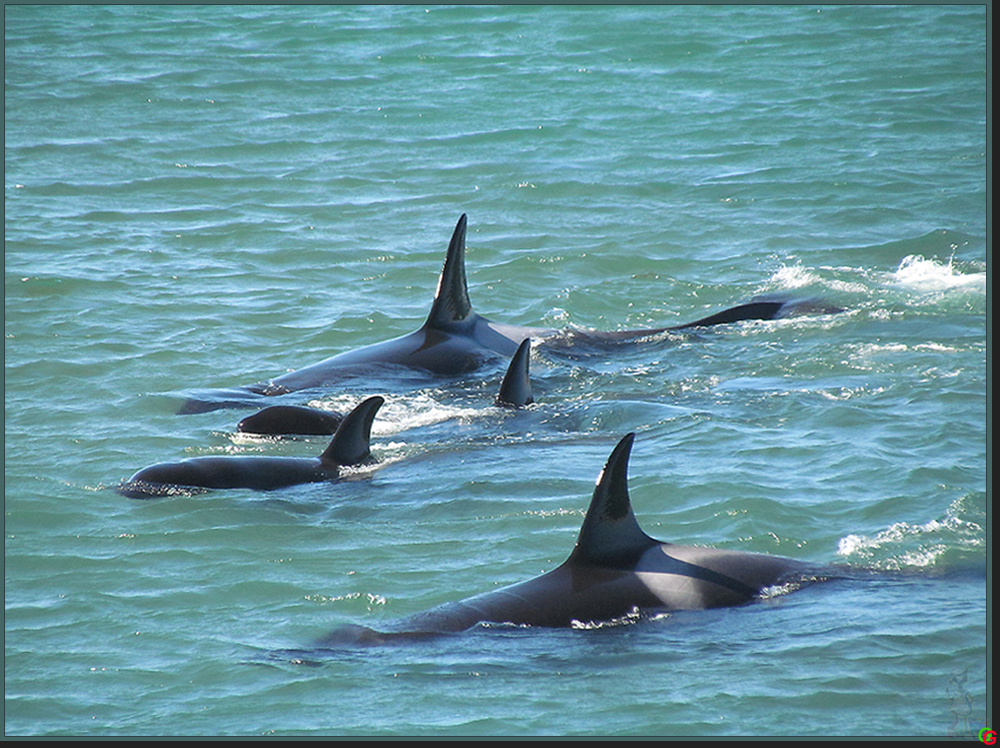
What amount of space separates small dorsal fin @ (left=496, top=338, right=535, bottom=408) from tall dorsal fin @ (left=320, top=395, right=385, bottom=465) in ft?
4.46

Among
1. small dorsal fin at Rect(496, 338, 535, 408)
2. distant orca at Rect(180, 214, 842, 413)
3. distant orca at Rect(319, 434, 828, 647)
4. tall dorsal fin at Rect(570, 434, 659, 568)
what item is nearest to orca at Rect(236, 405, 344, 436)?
distant orca at Rect(180, 214, 842, 413)

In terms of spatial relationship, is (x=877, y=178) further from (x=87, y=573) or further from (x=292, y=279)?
(x=87, y=573)

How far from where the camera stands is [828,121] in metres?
18.9

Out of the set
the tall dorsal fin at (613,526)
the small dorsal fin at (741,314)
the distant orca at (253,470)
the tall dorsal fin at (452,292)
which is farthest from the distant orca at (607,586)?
the small dorsal fin at (741,314)

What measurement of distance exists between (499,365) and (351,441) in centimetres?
260

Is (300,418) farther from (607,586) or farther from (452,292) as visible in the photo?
(607,586)

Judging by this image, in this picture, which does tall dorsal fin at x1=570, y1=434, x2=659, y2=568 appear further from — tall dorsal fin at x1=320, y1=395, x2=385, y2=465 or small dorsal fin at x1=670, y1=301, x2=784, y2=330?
small dorsal fin at x1=670, y1=301, x2=784, y2=330

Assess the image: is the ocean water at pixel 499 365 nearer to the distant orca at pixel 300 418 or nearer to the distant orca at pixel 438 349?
the distant orca at pixel 300 418

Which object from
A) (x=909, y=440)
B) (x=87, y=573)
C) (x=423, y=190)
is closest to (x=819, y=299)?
(x=909, y=440)

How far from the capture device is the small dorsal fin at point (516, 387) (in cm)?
923

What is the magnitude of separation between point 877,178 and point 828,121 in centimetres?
288

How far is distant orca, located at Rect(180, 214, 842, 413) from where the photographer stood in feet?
33.3

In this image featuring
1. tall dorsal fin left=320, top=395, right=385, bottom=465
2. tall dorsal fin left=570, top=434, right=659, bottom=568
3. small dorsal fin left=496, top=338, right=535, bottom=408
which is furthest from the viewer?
small dorsal fin left=496, top=338, right=535, bottom=408

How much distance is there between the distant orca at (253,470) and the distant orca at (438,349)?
5.99 feet
